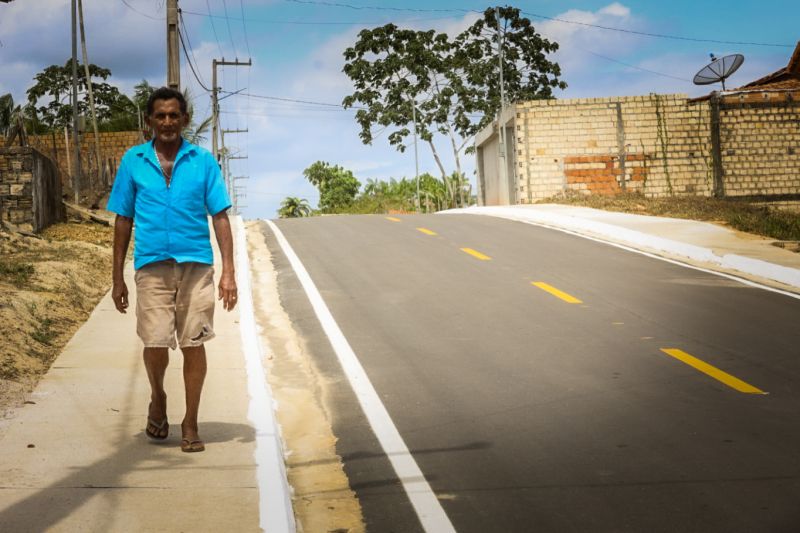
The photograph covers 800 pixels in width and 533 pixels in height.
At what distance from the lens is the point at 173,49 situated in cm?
2394

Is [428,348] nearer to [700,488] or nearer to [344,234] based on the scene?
[700,488]

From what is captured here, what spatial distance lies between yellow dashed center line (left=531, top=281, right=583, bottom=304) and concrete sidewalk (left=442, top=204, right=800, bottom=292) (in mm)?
3179

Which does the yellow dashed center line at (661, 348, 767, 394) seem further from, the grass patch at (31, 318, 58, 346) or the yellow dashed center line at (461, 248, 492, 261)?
the yellow dashed center line at (461, 248, 492, 261)

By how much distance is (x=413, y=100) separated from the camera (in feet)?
206

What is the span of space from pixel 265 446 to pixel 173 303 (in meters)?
1.07

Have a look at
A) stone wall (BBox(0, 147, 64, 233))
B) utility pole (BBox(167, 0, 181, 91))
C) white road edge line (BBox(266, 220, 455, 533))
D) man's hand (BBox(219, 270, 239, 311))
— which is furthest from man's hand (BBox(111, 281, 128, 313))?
utility pole (BBox(167, 0, 181, 91))

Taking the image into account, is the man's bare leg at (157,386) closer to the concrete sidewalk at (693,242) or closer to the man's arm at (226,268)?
the man's arm at (226,268)

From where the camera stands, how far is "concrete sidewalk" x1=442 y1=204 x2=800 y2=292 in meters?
15.3

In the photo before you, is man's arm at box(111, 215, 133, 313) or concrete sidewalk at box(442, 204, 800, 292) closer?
man's arm at box(111, 215, 133, 313)

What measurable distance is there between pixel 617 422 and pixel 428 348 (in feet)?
10.6

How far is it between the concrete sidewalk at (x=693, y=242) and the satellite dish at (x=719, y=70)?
49.8ft

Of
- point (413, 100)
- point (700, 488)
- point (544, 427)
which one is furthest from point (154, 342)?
point (413, 100)

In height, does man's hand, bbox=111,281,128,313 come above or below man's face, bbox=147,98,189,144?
below

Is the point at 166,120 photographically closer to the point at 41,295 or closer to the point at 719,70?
the point at 41,295
